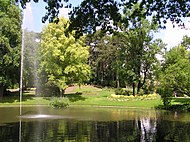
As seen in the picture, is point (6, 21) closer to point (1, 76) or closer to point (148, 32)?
point (1, 76)

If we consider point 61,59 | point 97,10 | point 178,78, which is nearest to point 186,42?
point 178,78

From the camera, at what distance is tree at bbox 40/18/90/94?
4500cm

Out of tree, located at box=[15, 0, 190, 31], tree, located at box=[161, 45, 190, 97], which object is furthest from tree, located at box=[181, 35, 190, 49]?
tree, located at box=[15, 0, 190, 31]

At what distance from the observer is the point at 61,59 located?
146 feet

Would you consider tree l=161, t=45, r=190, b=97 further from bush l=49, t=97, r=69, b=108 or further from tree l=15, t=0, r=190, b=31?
tree l=15, t=0, r=190, b=31

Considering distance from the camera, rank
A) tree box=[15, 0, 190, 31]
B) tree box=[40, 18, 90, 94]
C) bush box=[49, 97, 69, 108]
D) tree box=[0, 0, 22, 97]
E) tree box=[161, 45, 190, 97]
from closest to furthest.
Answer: tree box=[15, 0, 190, 31], tree box=[161, 45, 190, 97], bush box=[49, 97, 69, 108], tree box=[0, 0, 22, 97], tree box=[40, 18, 90, 94]

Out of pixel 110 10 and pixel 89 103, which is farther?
pixel 89 103

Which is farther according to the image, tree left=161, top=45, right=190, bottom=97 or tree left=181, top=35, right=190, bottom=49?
tree left=181, top=35, right=190, bottom=49

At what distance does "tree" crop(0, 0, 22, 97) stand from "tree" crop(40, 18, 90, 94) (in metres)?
3.88

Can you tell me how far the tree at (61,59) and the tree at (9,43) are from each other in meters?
3.88

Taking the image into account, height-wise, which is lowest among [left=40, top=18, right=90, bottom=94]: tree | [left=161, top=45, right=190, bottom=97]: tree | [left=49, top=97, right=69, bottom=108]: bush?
[left=49, top=97, right=69, bottom=108]: bush

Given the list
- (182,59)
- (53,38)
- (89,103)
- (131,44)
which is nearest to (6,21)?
(53,38)

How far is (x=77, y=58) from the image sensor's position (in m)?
46.0

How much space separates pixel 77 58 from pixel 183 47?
14.2 meters
